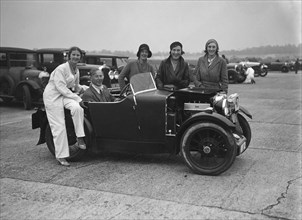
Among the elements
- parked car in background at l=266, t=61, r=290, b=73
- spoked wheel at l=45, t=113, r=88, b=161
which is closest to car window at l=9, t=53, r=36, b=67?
spoked wheel at l=45, t=113, r=88, b=161

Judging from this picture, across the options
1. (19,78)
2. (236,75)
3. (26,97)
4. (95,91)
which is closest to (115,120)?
(95,91)

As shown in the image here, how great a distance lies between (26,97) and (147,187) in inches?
288

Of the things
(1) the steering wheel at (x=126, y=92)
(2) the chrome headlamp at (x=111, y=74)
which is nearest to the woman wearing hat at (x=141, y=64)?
(1) the steering wheel at (x=126, y=92)

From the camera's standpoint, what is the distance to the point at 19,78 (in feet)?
35.9

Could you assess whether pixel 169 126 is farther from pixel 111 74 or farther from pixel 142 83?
pixel 111 74

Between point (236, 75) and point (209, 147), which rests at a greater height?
point (236, 75)

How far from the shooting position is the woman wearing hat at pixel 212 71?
17.0 feet

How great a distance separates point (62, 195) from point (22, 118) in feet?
18.0

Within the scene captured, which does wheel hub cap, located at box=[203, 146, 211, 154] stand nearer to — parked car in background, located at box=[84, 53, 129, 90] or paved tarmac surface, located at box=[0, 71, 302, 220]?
paved tarmac surface, located at box=[0, 71, 302, 220]

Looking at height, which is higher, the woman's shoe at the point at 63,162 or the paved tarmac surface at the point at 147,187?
the woman's shoe at the point at 63,162

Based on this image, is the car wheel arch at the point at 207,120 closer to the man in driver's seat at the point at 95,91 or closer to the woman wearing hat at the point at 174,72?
the woman wearing hat at the point at 174,72

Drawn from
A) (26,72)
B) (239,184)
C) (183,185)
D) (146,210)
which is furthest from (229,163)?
(26,72)

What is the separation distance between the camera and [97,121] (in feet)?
15.5

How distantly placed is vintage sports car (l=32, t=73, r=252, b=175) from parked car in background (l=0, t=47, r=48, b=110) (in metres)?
5.86
